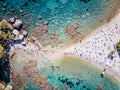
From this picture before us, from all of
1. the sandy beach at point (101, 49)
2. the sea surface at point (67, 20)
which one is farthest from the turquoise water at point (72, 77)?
the sandy beach at point (101, 49)

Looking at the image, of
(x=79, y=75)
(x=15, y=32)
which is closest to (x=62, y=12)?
(x=15, y=32)

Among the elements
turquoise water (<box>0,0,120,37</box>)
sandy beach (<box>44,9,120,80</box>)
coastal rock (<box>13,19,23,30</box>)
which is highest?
Result: turquoise water (<box>0,0,120,37</box>)

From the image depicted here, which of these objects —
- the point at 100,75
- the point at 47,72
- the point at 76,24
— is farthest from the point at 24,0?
the point at 100,75

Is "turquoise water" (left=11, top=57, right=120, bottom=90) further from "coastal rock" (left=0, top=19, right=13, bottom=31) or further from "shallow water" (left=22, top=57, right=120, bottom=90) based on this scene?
"coastal rock" (left=0, top=19, right=13, bottom=31)

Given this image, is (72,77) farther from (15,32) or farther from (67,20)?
(15,32)

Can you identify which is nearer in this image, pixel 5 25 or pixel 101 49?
pixel 5 25

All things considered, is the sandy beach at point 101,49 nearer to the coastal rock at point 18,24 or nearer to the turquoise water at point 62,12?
the turquoise water at point 62,12

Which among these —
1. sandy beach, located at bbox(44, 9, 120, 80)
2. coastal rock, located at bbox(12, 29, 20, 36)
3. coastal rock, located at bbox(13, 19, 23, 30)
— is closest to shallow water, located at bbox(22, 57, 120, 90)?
sandy beach, located at bbox(44, 9, 120, 80)

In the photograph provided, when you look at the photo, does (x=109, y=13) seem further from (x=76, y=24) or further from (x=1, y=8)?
(x=1, y=8)
